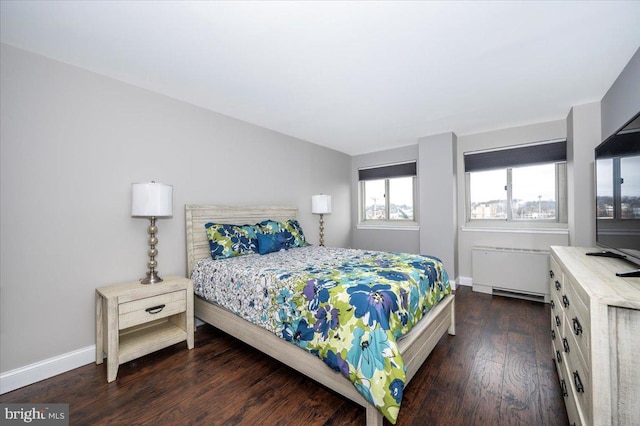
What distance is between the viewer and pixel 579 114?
3.04 meters

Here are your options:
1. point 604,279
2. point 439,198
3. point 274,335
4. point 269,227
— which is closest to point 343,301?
point 274,335

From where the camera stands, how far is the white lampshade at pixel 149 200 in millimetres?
2221

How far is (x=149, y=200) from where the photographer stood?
222 centimetres

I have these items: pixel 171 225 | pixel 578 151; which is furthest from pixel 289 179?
pixel 578 151

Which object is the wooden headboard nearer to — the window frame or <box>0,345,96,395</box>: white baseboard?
<box>0,345,96,395</box>: white baseboard

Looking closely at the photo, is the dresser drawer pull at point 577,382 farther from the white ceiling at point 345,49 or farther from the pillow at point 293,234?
the pillow at point 293,234

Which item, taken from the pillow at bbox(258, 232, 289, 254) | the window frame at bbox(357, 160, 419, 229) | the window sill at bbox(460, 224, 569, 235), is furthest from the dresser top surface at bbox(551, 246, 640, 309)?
the window frame at bbox(357, 160, 419, 229)

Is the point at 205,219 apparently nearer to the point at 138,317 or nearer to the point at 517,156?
the point at 138,317

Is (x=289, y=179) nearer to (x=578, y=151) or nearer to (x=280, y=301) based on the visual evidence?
(x=280, y=301)

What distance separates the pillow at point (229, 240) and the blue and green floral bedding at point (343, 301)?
142mm

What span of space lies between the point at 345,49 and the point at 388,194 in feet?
11.7

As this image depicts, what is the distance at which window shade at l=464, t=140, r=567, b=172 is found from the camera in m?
3.61

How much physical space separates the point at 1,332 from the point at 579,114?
228 inches

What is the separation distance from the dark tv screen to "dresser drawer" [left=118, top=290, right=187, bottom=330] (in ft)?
10.1
